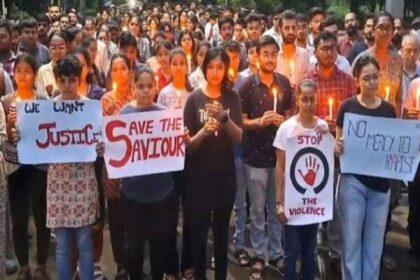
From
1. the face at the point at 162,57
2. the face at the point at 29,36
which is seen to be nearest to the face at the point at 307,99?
the face at the point at 162,57

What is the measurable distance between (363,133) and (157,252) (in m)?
1.85

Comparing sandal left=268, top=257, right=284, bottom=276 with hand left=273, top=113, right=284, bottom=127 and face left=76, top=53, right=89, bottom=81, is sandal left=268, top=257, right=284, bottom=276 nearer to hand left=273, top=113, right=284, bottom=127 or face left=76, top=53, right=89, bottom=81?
hand left=273, top=113, right=284, bottom=127

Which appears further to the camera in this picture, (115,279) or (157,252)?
(115,279)

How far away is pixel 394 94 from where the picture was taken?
6453 mm

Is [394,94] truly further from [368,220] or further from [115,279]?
[115,279]

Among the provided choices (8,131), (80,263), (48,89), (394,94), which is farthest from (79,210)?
(394,94)

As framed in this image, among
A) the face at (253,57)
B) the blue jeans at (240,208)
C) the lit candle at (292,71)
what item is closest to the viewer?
the blue jeans at (240,208)

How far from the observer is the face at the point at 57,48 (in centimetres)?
715

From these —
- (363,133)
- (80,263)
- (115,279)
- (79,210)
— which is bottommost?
(115,279)

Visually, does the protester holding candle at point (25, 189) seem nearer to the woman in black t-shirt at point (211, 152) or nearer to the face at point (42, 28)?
the woman in black t-shirt at point (211, 152)

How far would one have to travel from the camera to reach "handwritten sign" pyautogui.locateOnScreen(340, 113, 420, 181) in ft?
17.3

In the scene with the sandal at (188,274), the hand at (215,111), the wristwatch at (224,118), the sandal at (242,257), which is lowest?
the sandal at (242,257)

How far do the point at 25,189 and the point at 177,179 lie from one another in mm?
1379

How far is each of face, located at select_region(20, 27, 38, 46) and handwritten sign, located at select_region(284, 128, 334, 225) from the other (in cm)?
461
